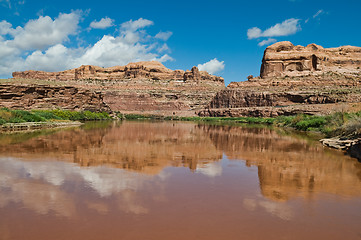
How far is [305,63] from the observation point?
278 feet

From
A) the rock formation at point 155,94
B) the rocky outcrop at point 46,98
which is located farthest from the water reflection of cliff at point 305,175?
the rock formation at point 155,94

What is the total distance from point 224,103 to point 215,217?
246 ft

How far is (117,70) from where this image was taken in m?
154

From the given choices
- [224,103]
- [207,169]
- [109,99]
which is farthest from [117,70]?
[207,169]

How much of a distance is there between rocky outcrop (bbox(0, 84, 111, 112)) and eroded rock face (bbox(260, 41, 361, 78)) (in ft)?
195

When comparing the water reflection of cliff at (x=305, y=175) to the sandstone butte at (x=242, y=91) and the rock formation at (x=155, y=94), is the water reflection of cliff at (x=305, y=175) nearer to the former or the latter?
the sandstone butte at (x=242, y=91)

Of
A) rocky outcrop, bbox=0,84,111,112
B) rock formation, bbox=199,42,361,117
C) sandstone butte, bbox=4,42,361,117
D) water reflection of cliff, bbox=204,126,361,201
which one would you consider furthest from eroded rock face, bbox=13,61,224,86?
water reflection of cliff, bbox=204,126,361,201

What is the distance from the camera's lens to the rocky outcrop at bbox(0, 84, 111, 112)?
45.7 metres

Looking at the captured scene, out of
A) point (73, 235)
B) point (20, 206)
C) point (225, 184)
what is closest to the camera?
point (73, 235)

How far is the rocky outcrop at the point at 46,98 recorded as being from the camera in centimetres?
4569

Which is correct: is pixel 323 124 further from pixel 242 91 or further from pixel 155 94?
pixel 155 94

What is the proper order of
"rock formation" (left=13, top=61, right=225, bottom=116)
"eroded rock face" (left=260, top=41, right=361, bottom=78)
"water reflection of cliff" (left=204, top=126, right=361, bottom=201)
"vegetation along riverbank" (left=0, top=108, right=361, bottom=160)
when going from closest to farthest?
1. "water reflection of cliff" (left=204, top=126, right=361, bottom=201)
2. "vegetation along riverbank" (left=0, top=108, right=361, bottom=160)
3. "eroded rock face" (left=260, top=41, right=361, bottom=78)
4. "rock formation" (left=13, top=61, right=225, bottom=116)

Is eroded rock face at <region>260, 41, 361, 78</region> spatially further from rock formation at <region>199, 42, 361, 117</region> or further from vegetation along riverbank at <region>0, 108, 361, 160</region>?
vegetation along riverbank at <region>0, 108, 361, 160</region>

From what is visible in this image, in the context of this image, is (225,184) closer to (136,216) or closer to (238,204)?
(238,204)
